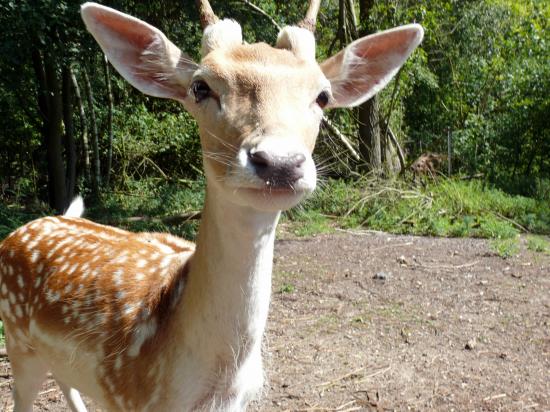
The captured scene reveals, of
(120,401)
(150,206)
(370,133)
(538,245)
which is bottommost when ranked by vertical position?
(150,206)

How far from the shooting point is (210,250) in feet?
6.81

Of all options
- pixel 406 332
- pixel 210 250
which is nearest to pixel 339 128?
pixel 406 332

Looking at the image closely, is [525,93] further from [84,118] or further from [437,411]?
[437,411]

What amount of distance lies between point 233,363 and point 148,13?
23.2ft

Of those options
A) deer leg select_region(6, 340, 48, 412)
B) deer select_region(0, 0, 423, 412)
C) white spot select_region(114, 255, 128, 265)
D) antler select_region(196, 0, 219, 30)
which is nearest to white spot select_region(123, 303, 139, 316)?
deer select_region(0, 0, 423, 412)

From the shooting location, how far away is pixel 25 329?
2871 mm

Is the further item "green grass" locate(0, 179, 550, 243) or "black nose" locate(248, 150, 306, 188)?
"green grass" locate(0, 179, 550, 243)

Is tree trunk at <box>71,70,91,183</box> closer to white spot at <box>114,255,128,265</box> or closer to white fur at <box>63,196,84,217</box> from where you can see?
white fur at <box>63,196,84,217</box>

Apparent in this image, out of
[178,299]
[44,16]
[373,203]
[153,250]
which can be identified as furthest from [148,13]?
[178,299]

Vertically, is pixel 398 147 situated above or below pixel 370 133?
below

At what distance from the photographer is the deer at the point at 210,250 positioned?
180 cm

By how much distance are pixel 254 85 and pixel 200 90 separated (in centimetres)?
26

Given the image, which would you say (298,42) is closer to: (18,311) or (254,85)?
(254,85)

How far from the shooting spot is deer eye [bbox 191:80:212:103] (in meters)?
2.01
